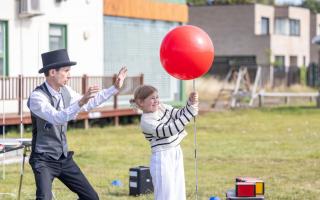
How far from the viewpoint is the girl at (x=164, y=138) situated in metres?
8.60

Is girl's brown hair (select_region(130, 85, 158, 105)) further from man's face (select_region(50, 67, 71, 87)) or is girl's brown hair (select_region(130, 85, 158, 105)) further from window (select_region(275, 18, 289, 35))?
window (select_region(275, 18, 289, 35))

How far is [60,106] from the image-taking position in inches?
342

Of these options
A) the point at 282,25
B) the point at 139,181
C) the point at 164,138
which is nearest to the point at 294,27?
the point at 282,25

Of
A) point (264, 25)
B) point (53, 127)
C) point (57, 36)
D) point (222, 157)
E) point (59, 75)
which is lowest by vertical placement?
point (222, 157)

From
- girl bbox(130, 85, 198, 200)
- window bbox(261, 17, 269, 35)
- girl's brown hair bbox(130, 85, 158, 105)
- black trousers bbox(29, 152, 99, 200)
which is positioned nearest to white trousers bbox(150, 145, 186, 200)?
girl bbox(130, 85, 198, 200)

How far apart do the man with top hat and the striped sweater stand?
0.58m

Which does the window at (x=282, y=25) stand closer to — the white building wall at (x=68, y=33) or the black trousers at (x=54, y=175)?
the white building wall at (x=68, y=33)

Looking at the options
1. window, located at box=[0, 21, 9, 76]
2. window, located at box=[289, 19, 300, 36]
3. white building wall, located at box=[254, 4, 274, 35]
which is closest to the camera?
window, located at box=[0, 21, 9, 76]

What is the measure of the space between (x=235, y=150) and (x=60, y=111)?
10.7m

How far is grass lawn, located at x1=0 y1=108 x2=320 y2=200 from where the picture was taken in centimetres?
1296

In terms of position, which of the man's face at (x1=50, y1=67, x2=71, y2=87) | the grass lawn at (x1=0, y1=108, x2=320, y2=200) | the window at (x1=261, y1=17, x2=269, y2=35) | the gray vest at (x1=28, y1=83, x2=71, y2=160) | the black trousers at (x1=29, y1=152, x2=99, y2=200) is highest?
the window at (x1=261, y1=17, x2=269, y2=35)

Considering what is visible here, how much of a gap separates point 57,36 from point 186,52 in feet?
49.9

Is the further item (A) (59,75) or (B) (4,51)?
(B) (4,51)

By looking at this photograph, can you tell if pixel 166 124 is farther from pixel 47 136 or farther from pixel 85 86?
pixel 85 86
